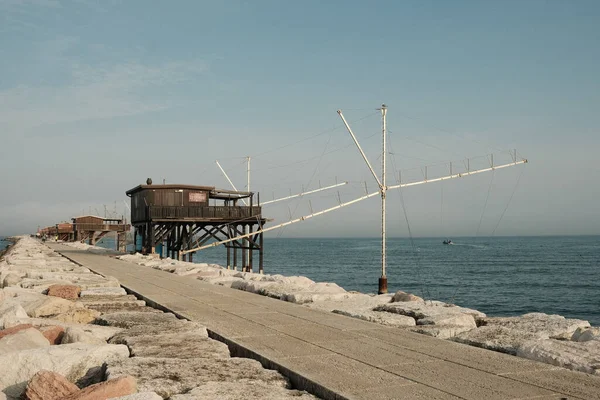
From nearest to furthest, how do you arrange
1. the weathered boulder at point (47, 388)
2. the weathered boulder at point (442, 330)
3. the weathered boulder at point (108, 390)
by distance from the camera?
the weathered boulder at point (108, 390) → the weathered boulder at point (47, 388) → the weathered boulder at point (442, 330)

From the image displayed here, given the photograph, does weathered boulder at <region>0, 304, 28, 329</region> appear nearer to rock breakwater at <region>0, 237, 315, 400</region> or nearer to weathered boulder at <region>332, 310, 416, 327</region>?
rock breakwater at <region>0, 237, 315, 400</region>

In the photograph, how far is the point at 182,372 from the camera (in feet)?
17.2

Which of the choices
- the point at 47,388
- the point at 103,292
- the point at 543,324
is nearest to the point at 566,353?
the point at 543,324

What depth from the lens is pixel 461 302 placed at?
36.6 metres

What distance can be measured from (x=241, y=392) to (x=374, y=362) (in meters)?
1.55

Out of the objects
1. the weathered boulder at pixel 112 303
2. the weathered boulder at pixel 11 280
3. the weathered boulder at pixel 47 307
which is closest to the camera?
the weathered boulder at pixel 47 307

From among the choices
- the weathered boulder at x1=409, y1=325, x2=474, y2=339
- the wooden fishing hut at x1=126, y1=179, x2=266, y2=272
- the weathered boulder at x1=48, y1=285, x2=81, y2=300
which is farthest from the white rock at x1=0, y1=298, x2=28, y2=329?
the wooden fishing hut at x1=126, y1=179, x2=266, y2=272

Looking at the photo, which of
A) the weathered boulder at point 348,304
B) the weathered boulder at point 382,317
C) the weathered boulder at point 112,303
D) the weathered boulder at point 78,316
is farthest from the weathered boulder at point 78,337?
the weathered boulder at point 348,304

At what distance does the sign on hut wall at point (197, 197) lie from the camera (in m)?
38.2

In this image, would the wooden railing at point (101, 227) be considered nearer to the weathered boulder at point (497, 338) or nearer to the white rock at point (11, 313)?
the white rock at point (11, 313)

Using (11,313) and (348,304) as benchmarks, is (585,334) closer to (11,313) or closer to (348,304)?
(348,304)

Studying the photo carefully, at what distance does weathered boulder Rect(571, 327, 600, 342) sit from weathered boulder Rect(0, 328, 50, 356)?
601cm

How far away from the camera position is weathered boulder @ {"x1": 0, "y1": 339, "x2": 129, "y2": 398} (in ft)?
17.2

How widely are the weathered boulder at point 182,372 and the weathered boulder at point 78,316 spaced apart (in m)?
3.21
